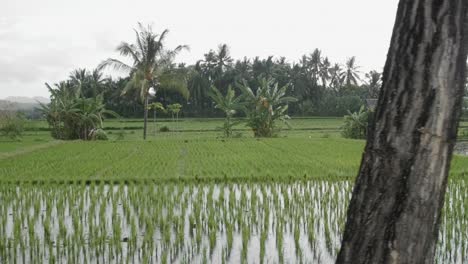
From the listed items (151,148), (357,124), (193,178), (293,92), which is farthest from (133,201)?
(293,92)

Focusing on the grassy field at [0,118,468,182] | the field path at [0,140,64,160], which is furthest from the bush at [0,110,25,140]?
the grassy field at [0,118,468,182]

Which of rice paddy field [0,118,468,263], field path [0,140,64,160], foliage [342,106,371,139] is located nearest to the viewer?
rice paddy field [0,118,468,263]

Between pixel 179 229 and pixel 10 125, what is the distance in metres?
13.9

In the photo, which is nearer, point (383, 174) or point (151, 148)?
point (383, 174)

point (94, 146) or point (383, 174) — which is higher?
point (383, 174)

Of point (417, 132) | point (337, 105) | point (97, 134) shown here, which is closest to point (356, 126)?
point (97, 134)

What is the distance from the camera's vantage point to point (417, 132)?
181 centimetres

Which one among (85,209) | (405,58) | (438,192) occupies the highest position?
(405,58)

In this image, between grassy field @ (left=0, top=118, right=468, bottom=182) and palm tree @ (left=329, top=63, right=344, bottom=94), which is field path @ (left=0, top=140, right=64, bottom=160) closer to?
grassy field @ (left=0, top=118, right=468, bottom=182)

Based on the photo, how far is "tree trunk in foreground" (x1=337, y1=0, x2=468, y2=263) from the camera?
180 centimetres

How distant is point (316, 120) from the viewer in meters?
31.0

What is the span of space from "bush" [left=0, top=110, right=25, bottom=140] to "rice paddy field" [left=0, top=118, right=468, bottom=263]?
16.0 ft

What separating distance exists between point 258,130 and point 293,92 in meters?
17.3

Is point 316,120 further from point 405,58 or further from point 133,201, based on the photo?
point 405,58
